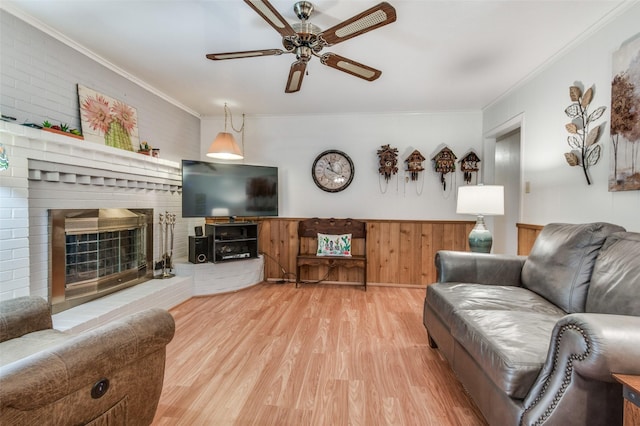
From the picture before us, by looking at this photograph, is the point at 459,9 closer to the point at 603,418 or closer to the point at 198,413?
the point at 603,418

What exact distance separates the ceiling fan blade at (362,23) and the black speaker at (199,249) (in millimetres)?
2653

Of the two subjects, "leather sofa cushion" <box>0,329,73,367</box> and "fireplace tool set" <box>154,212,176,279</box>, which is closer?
"leather sofa cushion" <box>0,329,73,367</box>

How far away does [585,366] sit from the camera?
0.88 meters

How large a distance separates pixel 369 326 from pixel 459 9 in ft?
8.19

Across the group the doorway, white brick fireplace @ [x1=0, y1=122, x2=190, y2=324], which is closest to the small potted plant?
white brick fireplace @ [x1=0, y1=122, x2=190, y2=324]

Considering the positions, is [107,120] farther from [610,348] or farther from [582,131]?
[582,131]

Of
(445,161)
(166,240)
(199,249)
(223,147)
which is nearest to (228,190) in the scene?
(223,147)

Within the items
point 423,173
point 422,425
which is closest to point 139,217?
point 422,425

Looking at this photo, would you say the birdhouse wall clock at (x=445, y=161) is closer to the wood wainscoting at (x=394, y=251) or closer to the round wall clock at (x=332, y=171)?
the wood wainscoting at (x=394, y=251)

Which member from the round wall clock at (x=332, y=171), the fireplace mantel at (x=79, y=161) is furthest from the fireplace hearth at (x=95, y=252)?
the round wall clock at (x=332, y=171)

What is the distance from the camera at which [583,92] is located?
2.04 metres

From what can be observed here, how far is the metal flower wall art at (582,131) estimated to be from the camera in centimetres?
192

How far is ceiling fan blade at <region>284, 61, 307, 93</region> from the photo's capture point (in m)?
1.92

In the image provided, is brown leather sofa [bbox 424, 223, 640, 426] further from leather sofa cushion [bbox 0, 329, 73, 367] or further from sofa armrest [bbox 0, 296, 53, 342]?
sofa armrest [bbox 0, 296, 53, 342]
